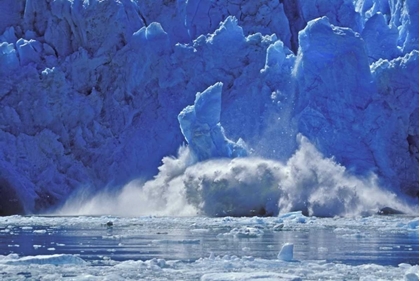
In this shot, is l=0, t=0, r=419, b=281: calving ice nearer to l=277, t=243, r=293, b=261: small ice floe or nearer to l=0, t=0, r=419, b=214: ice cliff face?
l=0, t=0, r=419, b=214: ice cliff face

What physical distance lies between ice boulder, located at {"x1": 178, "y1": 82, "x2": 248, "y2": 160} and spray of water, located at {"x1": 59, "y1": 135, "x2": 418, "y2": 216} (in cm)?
36

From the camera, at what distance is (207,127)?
20.6 metres

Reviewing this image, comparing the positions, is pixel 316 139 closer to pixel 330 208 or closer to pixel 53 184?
pixel 330 208

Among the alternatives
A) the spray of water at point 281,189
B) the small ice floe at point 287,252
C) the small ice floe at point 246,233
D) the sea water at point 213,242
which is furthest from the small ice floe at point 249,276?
the spray of water at point 281,189

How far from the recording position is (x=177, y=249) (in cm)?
1096

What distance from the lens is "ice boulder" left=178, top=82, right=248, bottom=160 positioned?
2055cm

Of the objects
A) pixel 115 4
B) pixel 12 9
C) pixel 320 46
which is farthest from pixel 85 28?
pixel 320 46

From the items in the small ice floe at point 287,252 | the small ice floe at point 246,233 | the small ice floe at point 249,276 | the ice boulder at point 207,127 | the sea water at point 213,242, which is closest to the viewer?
the small ice floe at point 249,276

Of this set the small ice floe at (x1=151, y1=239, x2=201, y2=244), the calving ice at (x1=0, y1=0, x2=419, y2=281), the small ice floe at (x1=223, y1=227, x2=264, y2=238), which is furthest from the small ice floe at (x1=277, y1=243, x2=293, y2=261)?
the calving ice at (x1=0, y1=0, x2=419, y2=281)

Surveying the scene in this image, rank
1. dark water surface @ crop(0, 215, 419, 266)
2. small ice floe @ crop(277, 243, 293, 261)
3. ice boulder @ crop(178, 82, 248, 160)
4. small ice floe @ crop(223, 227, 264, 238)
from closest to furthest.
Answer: small ice floe @ crop(277, 243, 293, 261)
dark water surface @ crop(0, 215, 419, 266)
small ice floe @ crop(223, 227, 264, 238)
ice boulder @ crop(178, 82, 248, 160)

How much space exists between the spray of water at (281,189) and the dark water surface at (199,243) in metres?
4.49

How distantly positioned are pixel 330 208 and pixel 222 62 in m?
5.64

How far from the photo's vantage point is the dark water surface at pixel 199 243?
1005 centimetres

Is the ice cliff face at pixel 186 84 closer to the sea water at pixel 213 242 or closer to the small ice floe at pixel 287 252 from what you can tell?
the sea water at pixel 213 242
